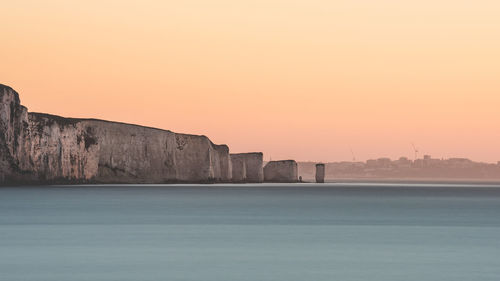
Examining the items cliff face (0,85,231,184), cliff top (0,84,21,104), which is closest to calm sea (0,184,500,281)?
cliff top (0,84,21,104)

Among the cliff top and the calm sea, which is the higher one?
the cliff top

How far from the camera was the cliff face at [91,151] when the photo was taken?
12469 centimetres

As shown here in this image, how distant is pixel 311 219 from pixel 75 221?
448 inches

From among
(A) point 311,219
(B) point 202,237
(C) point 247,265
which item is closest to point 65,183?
(A) point 311,219

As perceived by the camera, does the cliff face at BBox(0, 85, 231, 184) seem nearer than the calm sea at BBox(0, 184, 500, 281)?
No

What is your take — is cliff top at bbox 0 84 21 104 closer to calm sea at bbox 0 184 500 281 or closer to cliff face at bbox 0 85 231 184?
cliff face at bbox 0 85 231 184

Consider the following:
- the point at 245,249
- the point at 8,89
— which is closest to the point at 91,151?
the point at 8,89

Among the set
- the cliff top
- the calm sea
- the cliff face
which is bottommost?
the calm sea

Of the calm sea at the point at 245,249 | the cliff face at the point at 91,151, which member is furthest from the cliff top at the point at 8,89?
the calm sea at the point at 245,249

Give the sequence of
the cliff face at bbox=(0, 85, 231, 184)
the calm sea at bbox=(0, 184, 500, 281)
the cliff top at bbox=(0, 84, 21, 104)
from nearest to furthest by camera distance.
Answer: the calm sea at bbox=(0, 184, 500, 281), the cliff top at bbox=(0, 84, 21, 104), the cliff face at bbox=(0, 85, 231, 184)

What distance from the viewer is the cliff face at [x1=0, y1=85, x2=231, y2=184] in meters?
125

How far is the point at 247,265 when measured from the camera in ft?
76.5

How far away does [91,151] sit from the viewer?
155500 millimetres

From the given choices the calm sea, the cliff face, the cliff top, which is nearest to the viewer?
the calm sea
